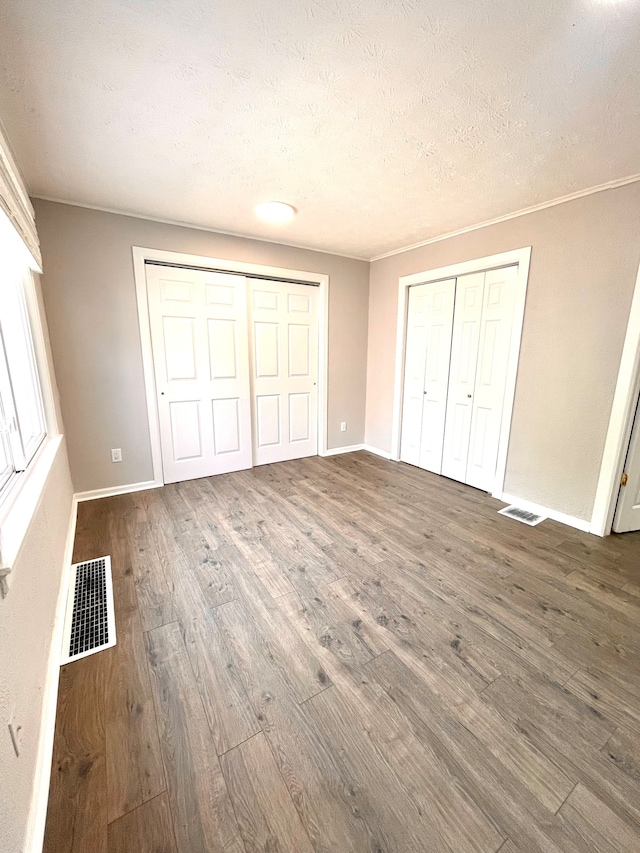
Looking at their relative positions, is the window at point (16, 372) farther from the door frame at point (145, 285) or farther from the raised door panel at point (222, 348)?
the raised door panel at point (222, 348)

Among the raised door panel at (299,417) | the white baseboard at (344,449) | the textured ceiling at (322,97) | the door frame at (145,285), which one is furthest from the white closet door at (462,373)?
the raised door panel at (299,417)

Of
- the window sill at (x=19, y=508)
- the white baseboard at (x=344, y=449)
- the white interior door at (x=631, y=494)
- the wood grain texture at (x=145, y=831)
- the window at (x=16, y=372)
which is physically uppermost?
the window at (x=16, y=372)

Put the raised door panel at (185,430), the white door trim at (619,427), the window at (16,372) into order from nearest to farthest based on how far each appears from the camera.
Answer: the window at (16,372) < the white door trim at (619,427) < the raised door panel at (185,430)

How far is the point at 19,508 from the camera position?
51.9 inches

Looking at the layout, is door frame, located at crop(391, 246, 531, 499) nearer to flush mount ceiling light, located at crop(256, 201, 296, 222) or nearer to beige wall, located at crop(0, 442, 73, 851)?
flush mount ceiling light, located at crop(256, 201, 296, 222)

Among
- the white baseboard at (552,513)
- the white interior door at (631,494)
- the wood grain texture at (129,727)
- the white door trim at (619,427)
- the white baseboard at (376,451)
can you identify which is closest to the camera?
the wood grain texture at (129,727)

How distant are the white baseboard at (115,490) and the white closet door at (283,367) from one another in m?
1.10

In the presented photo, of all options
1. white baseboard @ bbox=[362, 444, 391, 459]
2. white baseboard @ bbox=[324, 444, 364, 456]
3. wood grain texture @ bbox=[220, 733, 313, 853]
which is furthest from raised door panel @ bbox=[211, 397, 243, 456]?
wood grain texture @ bbox=[220, 733, 313, 853]

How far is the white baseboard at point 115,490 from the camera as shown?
116 inches

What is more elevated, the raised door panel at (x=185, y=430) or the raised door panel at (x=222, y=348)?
the raised door panel at (x=222, y=348)

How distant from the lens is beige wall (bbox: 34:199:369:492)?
2.64 meters

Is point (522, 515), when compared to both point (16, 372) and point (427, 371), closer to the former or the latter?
point (427, 371)

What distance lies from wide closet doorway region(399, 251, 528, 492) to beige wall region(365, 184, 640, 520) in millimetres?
157

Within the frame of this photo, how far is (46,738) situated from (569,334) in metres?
3.49
